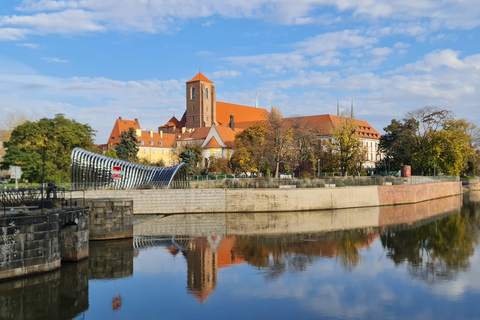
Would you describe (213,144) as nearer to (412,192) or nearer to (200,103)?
(200,103)

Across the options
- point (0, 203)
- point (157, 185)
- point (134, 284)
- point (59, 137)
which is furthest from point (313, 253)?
point (59, 137)

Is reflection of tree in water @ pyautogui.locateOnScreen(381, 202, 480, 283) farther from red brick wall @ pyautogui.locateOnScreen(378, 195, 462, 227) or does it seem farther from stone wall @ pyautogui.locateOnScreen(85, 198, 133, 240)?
stone wall @ pyautogui.locateOnScreen(85, 198, 133, 240)

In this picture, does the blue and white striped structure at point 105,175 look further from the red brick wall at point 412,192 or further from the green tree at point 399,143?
the green tree at point 399,143

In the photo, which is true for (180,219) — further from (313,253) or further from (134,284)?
(134,284)

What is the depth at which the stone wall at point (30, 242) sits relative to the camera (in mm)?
18484

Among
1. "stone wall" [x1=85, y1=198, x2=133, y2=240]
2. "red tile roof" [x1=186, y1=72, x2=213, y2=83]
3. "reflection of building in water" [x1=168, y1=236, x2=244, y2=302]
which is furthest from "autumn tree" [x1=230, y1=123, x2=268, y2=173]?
"red tile roof" [x1=186, y1=72, x2=213, y2=83]

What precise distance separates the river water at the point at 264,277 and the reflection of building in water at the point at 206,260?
6cm

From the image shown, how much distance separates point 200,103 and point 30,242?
112 meters

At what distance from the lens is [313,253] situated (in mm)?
26938

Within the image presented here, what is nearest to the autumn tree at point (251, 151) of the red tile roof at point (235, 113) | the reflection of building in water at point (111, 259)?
the reflection of building in water at point (111, 259)

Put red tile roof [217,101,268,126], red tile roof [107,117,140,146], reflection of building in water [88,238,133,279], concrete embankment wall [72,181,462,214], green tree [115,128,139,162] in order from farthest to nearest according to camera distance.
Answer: red tile roof [217,101,268,126]
red tile roof [107,117,140,146]
green tree [115,128,139,162]
concrete embankment wall [72,181,462,214]
reflection of building in water [88,238,133,279]

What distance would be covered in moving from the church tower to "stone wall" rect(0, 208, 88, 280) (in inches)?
4267

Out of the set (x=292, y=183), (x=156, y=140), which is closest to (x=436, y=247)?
(x=292, y=183)

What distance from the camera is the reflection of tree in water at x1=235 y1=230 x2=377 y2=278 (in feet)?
79.7
